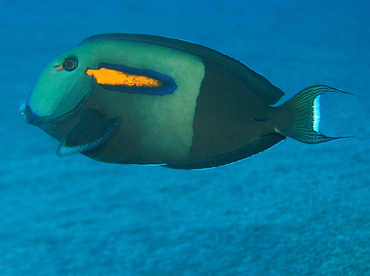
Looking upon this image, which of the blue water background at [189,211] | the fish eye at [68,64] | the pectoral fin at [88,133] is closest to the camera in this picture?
the pectoral fin at [88,133]

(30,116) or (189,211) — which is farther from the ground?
(30,116)

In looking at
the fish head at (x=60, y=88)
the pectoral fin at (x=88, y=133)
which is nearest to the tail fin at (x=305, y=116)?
the pectoral fin at (x=88, y=133)

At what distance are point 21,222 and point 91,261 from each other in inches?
32.1

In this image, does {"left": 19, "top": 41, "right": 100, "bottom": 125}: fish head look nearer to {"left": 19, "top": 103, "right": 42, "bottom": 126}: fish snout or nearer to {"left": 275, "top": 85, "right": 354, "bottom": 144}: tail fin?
{"left": 19, "top": 103, "right": 42, "bottom": 126}: fish snout

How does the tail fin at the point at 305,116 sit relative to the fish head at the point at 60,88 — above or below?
below

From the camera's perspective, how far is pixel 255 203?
10.1 ft

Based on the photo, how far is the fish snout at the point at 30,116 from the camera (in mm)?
1206

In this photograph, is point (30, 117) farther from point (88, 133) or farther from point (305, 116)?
point (305, 116)

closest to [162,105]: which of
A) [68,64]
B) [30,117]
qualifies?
[68,64]

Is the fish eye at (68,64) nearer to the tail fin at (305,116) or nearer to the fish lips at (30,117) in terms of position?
the fish lips at (30,117)

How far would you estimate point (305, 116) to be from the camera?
1.17 metres

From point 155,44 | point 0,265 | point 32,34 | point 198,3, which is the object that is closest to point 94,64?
point 155,44

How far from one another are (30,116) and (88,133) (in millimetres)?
256

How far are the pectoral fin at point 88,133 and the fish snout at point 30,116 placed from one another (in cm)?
15
